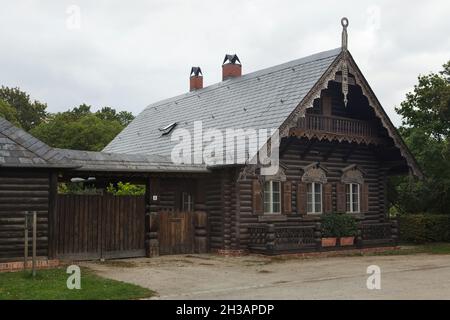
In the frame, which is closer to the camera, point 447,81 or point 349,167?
point 349,167

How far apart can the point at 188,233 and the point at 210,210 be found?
1.23 meters

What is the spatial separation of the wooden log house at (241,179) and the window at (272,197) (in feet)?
0.14

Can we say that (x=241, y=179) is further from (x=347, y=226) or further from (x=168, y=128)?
(x=168, y=128)

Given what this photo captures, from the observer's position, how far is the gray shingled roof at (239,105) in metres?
21.2

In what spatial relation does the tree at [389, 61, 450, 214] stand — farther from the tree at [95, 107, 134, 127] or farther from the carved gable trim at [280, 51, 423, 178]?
the tree at [95, 107, 134, 127]

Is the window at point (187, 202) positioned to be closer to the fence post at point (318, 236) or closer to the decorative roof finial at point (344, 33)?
the fence post at point (318, 236)

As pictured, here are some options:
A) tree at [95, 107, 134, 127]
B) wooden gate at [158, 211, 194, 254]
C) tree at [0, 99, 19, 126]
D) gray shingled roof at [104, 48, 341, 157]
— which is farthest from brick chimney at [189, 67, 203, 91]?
tree at [95, 107, 134, 127]

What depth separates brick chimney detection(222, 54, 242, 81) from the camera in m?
29.4

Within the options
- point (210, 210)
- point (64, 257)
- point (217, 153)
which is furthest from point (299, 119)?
point (64, 257)

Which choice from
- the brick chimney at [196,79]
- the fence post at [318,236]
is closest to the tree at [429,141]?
the fence post at [318,236]

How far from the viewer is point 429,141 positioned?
27312 mm

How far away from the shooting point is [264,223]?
69.7 feet

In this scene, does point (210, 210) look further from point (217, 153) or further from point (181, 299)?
point (181, 299)

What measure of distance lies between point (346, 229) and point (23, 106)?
48652 mm
